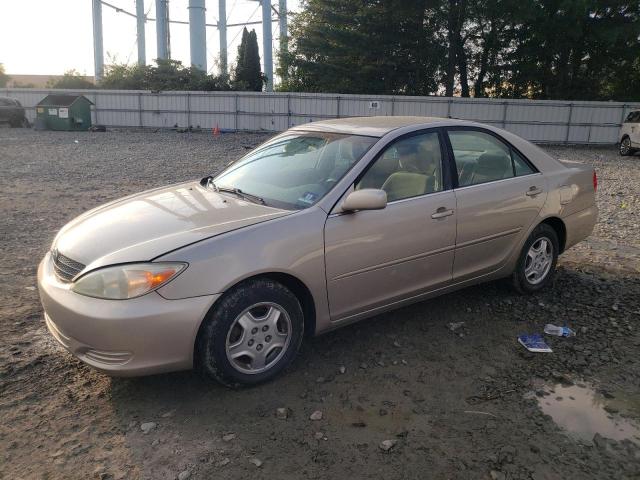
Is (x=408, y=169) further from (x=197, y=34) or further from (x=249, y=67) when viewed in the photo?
(x=197, y=34)

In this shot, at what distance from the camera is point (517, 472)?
2725 mm

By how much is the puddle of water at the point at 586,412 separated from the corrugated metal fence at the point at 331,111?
69.1 ft

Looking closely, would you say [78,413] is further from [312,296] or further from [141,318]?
[312,296]

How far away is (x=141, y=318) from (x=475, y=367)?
219cm

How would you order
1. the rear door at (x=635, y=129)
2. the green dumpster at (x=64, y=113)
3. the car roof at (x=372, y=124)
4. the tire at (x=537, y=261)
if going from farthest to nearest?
the green dumpster at (x=64, y=113) → the rear door at (x=635, y=129) → the tire at (x=537, y=261) → the car roof at (x=372, y=124)

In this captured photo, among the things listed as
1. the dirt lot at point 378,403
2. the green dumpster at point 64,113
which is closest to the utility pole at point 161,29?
the green dumpster at point 64,113

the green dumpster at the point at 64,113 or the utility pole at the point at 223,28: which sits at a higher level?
the utility pole at the point at 223,28

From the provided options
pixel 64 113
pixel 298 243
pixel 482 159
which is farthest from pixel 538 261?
pixel 64 113

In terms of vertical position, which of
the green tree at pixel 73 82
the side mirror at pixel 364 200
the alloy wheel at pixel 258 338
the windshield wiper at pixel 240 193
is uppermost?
the green tree at pixel 73 82

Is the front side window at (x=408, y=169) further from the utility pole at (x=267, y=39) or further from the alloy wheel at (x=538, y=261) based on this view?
the utility pole at (x=267, y=39)

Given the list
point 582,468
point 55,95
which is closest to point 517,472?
point 582,468

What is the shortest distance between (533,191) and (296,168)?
6.84 feet

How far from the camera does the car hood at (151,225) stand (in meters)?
3.21

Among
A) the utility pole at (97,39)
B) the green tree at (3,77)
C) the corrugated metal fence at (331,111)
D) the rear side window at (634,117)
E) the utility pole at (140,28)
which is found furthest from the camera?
the green tree at (3,77)
